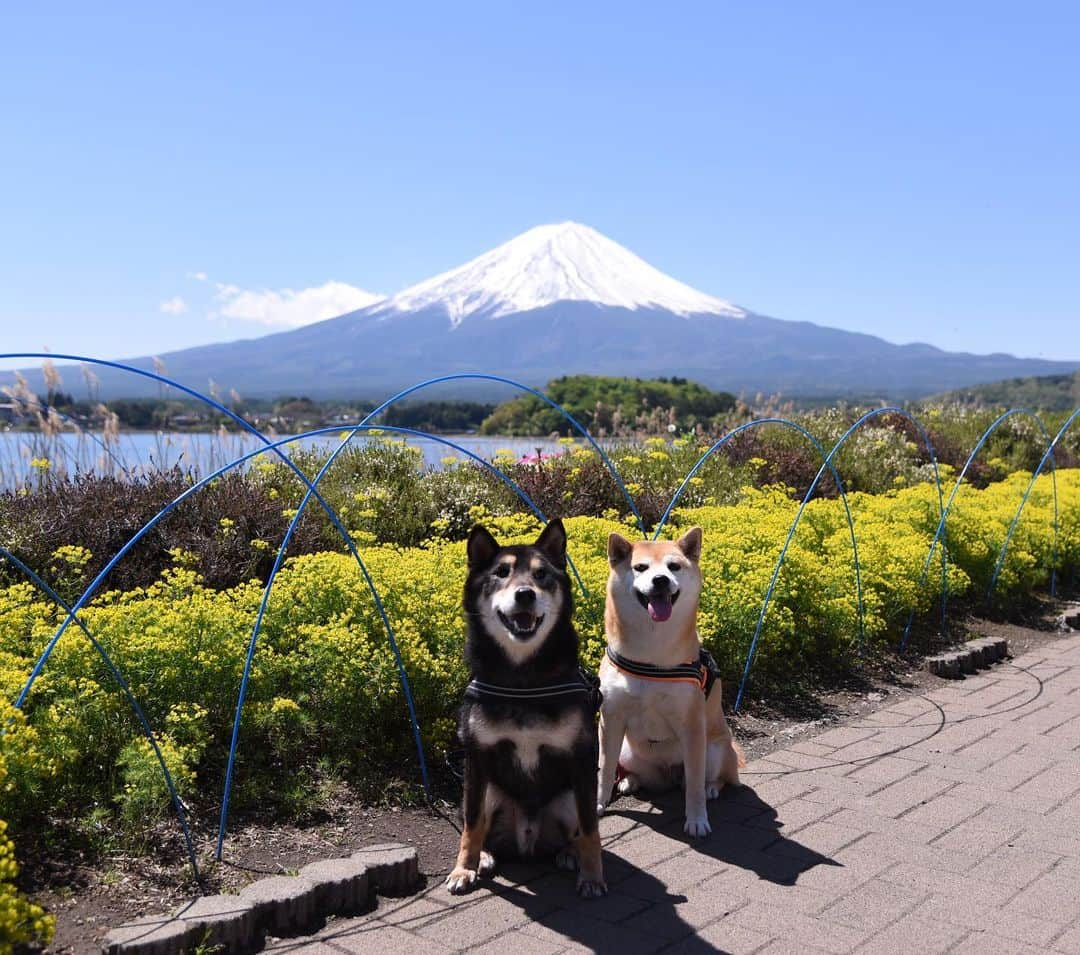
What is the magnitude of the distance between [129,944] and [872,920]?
7.98 ft

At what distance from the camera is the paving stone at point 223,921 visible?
3.27 metres

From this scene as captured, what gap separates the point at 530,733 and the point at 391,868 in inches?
27.5

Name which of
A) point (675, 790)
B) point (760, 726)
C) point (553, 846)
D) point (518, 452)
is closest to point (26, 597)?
point (553, 846)

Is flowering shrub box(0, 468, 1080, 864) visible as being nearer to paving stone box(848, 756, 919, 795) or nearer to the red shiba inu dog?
the red shiba inu dog

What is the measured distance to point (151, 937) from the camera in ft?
10.3

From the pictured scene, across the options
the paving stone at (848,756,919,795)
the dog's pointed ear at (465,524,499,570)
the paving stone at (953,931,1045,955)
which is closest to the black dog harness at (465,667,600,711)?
the dog's pointed ear at (465,524,499,570)

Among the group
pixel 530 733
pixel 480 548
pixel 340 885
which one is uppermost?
pixel 480 548

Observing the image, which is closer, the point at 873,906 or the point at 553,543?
the point at 873,906

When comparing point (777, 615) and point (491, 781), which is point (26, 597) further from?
point (777, 615)

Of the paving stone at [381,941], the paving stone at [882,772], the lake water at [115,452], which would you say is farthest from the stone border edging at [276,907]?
the lake water at [115,452]

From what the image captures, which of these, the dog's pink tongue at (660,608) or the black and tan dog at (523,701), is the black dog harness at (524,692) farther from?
the dog's pink tongue at (660,608)

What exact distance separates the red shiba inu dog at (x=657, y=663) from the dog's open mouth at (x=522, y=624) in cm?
69

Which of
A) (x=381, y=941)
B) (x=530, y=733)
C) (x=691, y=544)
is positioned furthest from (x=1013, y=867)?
(x=381, y=941)

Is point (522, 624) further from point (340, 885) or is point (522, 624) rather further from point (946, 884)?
point (946, 884)
